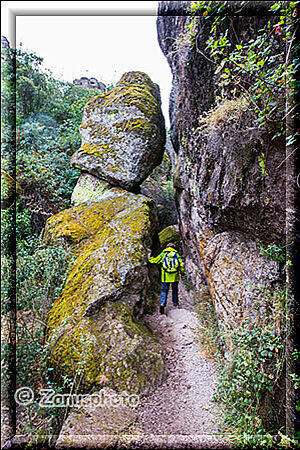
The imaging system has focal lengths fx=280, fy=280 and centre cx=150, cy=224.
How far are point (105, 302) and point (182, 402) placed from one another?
5.16ft

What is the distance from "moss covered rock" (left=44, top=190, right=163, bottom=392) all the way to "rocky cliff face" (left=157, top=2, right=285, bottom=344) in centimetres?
110

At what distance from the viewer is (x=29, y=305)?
147 inches

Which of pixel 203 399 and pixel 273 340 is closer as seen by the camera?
pixel 273 340

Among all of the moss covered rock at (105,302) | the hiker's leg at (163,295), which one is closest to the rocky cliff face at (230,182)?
the moss covered rock at (105,302)

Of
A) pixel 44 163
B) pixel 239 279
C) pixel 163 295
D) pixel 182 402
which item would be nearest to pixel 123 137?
pixel 44 163

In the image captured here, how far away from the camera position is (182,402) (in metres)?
Result: 3.37

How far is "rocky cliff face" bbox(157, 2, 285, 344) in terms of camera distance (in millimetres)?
3012

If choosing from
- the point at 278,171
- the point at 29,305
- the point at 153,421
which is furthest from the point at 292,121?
the point at 29,305

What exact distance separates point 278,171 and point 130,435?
3.05 m

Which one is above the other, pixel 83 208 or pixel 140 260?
pixel 83 208

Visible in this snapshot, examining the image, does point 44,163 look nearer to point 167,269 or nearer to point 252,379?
point 167,269

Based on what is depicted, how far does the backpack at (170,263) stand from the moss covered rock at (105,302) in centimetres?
72

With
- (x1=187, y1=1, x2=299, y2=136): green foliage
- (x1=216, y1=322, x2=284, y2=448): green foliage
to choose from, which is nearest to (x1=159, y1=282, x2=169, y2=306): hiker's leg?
(x1=216, y1=322, x2=284, y2=448): green foliage

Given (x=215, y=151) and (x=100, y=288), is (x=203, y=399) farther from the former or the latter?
(x=215, y=151)
